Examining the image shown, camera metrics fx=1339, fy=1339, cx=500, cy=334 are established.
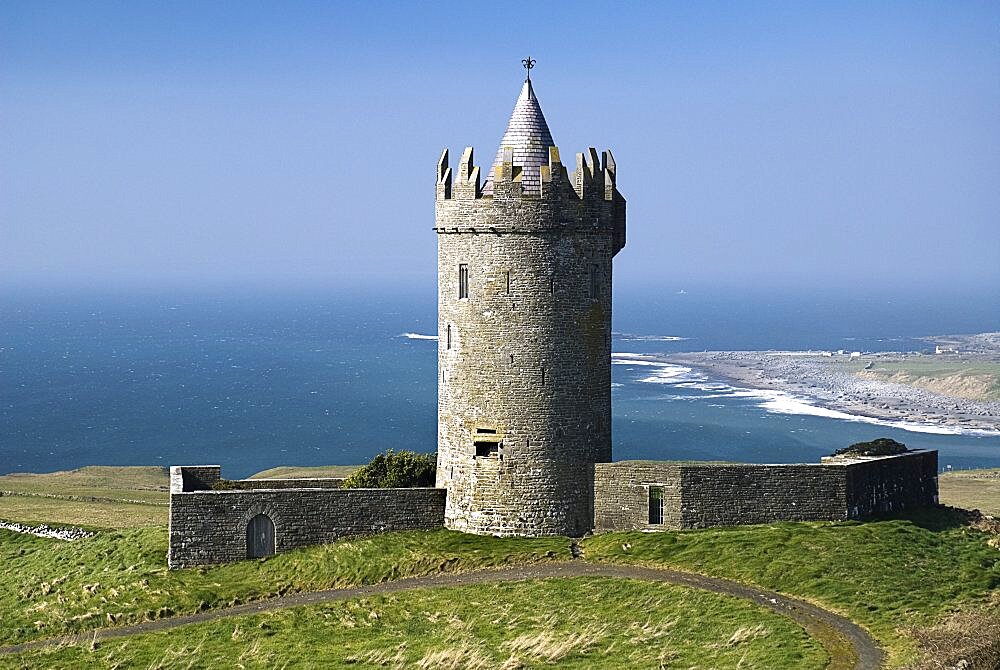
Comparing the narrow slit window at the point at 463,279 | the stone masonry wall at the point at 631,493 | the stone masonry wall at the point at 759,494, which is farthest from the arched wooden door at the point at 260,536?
the stone masonry wall at the point at 759,494

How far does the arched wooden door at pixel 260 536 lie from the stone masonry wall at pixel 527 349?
446 centimetres

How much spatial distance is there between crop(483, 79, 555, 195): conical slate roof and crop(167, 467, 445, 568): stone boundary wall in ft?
26.1

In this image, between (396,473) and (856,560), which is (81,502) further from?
(856,560)

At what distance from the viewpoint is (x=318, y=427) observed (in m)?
134

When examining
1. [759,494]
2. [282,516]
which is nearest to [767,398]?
[759,494]

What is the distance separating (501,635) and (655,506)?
7059 millimetres

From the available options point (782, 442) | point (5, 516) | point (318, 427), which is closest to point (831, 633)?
point (5, 516)

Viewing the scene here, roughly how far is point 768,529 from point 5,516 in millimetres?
27354

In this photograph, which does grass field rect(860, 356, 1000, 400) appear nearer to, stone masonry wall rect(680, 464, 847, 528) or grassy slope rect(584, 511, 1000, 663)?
stone masonry wall rect(680, 464, 847, 528)

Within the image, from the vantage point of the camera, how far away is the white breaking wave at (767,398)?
12050cm

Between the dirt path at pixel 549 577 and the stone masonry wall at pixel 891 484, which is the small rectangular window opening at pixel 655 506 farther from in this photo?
the stone masonry wall at pixel 891 484

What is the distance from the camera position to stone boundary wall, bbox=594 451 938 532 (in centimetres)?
3158

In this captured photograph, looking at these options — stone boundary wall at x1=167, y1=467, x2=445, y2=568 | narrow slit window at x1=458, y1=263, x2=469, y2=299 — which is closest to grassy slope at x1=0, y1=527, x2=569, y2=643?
stone boundary wall at x1=167, y1=467, x2=445, y2=568

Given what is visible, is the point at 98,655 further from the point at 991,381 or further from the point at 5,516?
the point at 991,381
